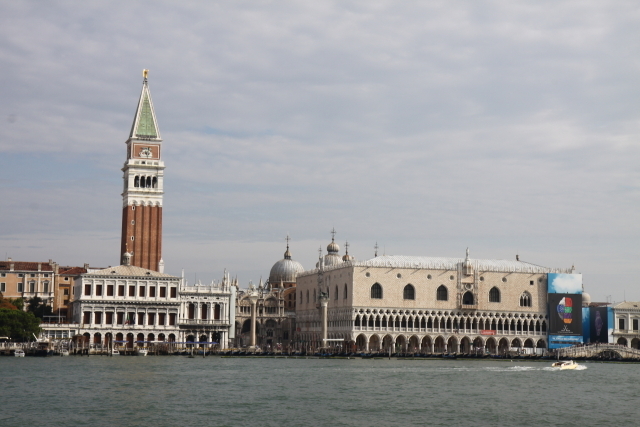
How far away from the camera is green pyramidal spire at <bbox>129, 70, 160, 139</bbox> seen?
121750 mm

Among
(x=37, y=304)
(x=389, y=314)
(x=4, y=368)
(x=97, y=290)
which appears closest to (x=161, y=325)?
(x=97, y=290)

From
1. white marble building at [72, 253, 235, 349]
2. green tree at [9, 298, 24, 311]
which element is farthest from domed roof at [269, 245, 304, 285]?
green tree at [9, 298, 24, 311]

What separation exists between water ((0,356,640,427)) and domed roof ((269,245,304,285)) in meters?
67.8

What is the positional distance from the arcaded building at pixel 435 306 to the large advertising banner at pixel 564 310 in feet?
3.71

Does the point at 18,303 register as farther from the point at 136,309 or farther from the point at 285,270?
the point at 285,270

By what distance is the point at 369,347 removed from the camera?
116 m

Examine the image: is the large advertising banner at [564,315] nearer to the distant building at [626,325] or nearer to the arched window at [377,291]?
the distant building at [626,325]

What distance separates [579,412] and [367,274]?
220ft

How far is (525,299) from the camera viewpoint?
122m

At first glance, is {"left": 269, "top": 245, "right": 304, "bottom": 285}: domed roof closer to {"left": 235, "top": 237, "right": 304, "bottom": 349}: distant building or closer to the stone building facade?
{"left": 235, "top": 237, "right": 304, "bottom": 349}: distant building

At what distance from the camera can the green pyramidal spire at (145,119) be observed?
12175 cm

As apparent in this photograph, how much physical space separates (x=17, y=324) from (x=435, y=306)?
154ft

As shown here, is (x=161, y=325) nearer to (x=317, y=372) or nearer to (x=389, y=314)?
(x=389, y=314)

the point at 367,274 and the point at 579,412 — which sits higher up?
the point at 367,274
